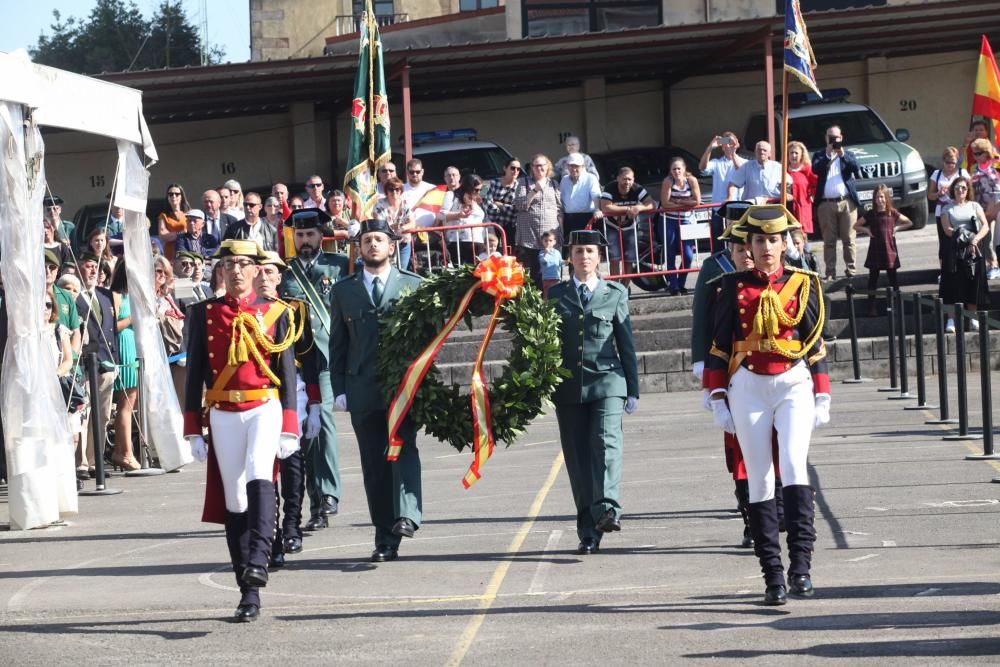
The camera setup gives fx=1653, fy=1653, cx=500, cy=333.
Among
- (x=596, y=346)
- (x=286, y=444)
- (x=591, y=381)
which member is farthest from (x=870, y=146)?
(x=286, y=444)

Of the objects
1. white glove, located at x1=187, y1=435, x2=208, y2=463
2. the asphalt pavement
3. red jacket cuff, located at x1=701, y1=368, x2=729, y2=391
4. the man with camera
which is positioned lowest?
the asphalt pavement

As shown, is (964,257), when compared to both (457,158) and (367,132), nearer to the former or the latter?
(367,132)

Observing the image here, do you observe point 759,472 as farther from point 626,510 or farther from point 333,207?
point 333,207

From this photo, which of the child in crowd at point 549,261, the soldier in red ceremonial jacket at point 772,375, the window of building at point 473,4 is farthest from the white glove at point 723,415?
the window of building at point 473,4

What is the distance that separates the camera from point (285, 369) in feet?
28.3

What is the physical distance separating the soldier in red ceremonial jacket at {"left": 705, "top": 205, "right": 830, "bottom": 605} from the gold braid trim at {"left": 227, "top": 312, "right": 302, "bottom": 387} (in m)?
2.24

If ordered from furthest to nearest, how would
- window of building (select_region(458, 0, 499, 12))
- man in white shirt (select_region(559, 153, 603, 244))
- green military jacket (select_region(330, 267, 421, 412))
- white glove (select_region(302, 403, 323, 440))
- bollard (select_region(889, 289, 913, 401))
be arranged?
window of building (select_region(458, 0, 499, 12)), man in white shirt (select_region(559, 153, 603, 244)), bollard (select_region(889, 289, 913, 401)), green military jacket (select_region(330, 267, 421, 412)), white glove (select_region(302, 403, 323, 440))

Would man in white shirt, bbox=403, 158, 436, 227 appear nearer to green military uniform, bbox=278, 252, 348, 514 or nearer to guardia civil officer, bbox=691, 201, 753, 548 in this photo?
green military uniform, bbox=278, 252, 348, 514

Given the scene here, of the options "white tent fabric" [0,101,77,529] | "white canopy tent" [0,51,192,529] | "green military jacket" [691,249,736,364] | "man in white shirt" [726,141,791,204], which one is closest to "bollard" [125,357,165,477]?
"white canopy tent" [0,51,192,529]

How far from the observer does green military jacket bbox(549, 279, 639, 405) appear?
9.81m

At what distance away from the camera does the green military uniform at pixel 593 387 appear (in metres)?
9.70

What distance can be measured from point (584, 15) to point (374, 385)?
1233 inches

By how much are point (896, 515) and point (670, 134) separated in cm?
2415

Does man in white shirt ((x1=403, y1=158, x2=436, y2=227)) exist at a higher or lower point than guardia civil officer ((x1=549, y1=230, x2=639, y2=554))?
higher
